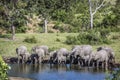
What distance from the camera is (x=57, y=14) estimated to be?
2731 inches

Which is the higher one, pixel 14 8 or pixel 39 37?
pixel 14 8

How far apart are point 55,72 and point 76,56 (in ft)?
16.4

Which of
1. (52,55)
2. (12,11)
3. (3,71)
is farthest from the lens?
(12,11)

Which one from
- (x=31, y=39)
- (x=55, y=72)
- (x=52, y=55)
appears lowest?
(x=55, y=72)

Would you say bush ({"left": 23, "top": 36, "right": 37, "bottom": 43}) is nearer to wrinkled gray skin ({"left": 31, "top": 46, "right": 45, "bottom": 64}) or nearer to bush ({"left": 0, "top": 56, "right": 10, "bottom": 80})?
wrinkled gray skin ({"left": 31, "top": 46, "right": 45, "bottom": 64})

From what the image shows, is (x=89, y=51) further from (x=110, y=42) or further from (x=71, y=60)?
(x=110, y=42)

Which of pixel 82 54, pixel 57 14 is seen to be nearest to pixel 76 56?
pixel 82 54

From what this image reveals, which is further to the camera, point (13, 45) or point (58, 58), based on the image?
point (13, 45)

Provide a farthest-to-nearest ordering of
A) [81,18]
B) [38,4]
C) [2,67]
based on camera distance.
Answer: [81,18] → [38,4] → [2,67]

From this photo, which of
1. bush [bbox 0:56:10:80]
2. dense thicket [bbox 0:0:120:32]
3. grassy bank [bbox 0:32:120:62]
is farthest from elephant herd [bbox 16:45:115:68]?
bush [bbox 0:56:10:80]

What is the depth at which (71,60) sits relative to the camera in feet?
123

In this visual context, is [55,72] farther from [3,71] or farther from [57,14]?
[57,14]

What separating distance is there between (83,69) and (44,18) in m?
28.4

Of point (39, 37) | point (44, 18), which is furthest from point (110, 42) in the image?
point (44, 18)
